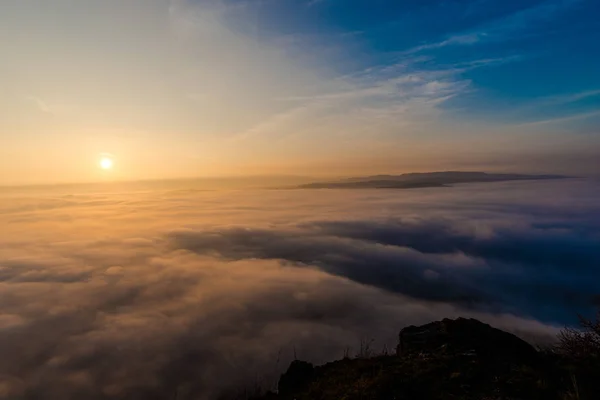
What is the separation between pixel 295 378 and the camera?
67.9 feet

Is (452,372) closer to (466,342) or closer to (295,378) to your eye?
(466,342)

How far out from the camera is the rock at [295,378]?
1960 centimetres

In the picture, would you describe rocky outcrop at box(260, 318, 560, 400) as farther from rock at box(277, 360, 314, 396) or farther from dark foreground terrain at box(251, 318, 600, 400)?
rock at box(277, 360, 314, 396)

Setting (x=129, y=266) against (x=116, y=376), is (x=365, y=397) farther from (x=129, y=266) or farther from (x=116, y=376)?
(x=129, y=266)

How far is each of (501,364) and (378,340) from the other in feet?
215

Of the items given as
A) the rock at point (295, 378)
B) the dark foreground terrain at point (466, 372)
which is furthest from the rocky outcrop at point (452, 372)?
the rock at point (295, 378)

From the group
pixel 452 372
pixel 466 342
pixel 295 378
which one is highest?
pixel 452 372

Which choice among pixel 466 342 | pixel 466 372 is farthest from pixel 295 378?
pixel 466 372

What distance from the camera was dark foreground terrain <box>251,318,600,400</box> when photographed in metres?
10.2

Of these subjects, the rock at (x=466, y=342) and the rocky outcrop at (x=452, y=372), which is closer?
the rocky outcrop at (x=452, y=372)

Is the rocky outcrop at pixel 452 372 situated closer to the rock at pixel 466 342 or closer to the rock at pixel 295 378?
the rock at pixel 466 342

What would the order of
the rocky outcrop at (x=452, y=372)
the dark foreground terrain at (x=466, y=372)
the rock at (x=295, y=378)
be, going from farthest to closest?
1. the rock at (x=295, y=378)
2. the rocky outcrop at (x=452, y=372)
3. the dark foreground terrain at (x=466, y=372)

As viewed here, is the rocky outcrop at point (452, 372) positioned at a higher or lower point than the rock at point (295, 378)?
higher

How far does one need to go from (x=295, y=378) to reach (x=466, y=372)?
1214 cm
